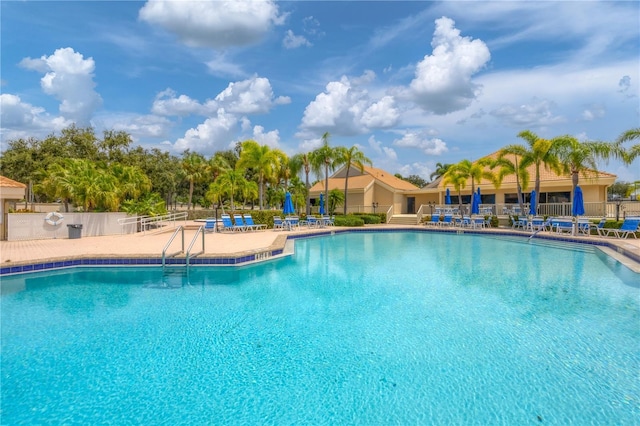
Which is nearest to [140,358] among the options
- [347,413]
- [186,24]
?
[347,413]

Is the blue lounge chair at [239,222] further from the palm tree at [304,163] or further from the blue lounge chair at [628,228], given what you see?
the blue lounge chair at [628,228]

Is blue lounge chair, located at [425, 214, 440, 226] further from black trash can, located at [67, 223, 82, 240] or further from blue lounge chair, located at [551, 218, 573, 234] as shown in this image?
black trash can, located at [67, 223, 82, 240]

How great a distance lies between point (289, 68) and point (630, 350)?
21.8 meters

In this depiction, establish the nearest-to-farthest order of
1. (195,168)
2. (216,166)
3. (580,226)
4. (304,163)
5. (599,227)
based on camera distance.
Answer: (599,227) < (580,226) < (304,163) < (216,166) < (195,168)

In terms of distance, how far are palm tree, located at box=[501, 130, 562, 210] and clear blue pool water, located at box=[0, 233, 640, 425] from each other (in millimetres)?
12738

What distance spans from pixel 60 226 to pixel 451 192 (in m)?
27.2

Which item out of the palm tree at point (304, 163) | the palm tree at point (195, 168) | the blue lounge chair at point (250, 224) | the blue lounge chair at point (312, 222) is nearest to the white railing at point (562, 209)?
the blue lounge chair at point (312, 222)

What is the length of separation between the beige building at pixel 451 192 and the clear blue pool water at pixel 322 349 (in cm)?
1777

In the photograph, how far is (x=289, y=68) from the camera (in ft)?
74.5

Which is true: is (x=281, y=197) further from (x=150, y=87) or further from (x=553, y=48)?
(x=553, y=48)

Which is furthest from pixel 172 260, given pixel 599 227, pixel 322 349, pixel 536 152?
pixel 536 152

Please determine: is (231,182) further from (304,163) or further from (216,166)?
(216,166)

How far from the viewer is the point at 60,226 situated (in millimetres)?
16016

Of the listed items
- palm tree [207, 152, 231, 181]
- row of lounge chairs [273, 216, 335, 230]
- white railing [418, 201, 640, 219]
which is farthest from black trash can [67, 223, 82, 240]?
palm tree [207, 152, 231, 181]
